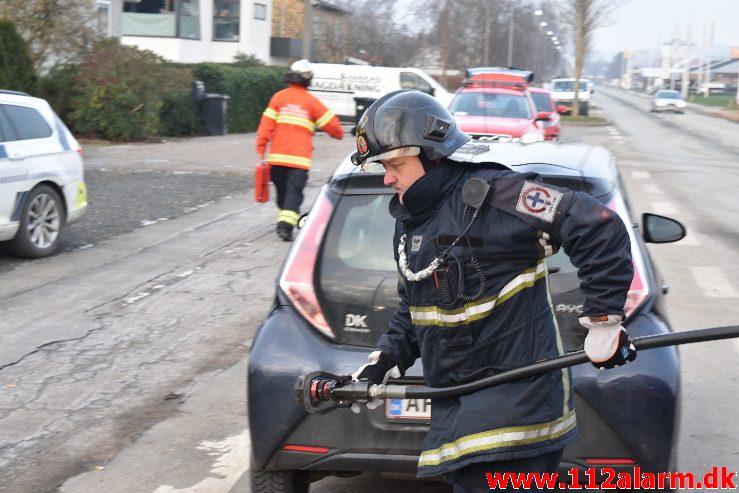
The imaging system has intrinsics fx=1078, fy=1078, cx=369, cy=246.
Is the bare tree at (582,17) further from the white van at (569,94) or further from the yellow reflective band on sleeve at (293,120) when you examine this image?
the yellow reflective band on sleeve at (293,120)

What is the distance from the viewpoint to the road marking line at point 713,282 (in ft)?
31.1

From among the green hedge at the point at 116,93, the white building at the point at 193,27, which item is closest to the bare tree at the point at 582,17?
the white building at the point at 193,27

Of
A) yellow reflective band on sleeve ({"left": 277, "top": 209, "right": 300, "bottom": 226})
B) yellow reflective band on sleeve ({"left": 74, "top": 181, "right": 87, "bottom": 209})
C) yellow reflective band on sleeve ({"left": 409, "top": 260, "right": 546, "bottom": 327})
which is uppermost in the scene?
yellow reflective band on sleeve ({"left": 409, "top": 260, "right": 546, "bottom": 327})

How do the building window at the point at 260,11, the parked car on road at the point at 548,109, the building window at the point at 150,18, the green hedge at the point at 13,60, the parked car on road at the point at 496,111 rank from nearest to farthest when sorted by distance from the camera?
the parked car on road at the point at 496,111 < the green hedge at the point at 13,60 < the parked car on road at the point at 548,109 < the building window at the point at 150,18 < the building window at the point at 260,11

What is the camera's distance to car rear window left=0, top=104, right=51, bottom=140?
10.8 meters

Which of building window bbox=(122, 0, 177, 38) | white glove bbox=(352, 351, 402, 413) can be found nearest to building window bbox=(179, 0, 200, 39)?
building window bbox=(122, 0, 177, 38)

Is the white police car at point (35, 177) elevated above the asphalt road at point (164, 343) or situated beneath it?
elevated above

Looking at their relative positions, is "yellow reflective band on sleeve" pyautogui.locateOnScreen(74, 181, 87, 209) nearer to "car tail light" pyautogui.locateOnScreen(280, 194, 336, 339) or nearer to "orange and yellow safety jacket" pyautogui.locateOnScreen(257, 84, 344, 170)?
"orange and yellow safety jacket" pyautogui.locateOnScreen(257, 84, 344, 170)

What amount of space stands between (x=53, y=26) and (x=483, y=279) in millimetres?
21486

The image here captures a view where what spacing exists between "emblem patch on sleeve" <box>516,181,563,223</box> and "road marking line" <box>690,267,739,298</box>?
686 cm

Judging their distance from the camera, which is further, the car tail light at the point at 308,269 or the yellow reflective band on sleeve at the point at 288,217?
the yellow reflective band on sleeve at the point at 288,217

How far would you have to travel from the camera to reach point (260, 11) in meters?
46.1

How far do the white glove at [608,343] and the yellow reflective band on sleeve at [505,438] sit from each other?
286mm

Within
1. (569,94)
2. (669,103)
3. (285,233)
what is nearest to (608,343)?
(285,233)
